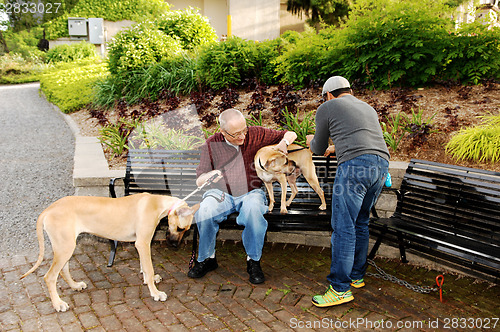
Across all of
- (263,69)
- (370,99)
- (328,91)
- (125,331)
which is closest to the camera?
(125,331)

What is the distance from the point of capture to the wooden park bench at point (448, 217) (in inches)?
136

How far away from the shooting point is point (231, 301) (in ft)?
11.5

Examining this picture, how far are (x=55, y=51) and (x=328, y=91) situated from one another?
22.8 m

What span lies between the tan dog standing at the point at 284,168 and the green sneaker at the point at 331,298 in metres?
0.92

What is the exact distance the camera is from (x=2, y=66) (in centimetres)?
2156

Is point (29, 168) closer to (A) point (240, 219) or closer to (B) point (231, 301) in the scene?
(A) point (240, 219)

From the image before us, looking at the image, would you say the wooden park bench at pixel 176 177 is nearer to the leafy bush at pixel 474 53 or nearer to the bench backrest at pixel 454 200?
the bench backrest at pixel 454 200

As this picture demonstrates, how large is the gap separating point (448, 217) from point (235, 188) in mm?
2109

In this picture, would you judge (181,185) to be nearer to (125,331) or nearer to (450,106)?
(125,331)

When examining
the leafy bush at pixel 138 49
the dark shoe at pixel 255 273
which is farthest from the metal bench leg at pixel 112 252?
the leafy bush at pixel 138 49

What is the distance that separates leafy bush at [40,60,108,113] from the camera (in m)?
11.7

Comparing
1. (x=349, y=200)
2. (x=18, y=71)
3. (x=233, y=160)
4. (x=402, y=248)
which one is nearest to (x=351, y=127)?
(x=349, y=200)

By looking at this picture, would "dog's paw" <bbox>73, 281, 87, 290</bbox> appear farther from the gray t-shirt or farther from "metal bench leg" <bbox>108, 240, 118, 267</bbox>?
the gray t-shirt

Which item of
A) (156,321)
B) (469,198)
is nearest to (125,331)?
(156,321)
